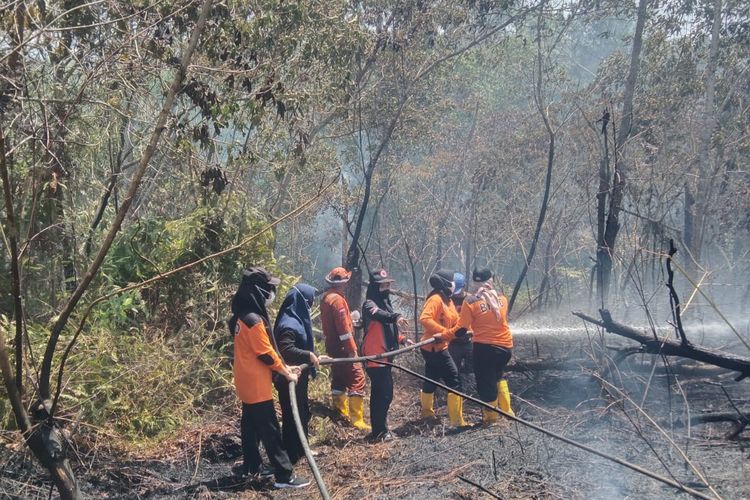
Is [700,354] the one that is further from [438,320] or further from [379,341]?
[379,341]

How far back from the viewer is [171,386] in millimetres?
7664

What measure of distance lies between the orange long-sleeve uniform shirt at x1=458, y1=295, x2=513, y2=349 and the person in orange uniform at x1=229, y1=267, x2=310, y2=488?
8.46ft

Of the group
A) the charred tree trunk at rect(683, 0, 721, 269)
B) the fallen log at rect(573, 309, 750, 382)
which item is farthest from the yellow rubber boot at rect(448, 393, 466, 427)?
the charred tree trunk at rect(683, 0, 721, 269)

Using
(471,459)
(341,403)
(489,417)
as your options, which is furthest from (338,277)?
(471,459)

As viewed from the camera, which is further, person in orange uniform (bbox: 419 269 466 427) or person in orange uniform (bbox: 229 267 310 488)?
person in orange uniform (bbox: 419 269 466 427)

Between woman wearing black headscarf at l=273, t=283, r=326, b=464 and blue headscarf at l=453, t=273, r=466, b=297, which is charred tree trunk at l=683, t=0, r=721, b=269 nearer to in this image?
blue headscarf at l=453, t=273, r=466, b=297

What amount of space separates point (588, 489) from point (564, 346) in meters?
6.54

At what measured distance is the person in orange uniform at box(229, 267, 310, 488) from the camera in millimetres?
5902

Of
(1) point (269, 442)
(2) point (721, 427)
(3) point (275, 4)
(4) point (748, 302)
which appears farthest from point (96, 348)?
(4) point (748, 302)

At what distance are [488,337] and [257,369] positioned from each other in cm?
289

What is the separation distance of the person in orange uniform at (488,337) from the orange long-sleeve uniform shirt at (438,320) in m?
0.15

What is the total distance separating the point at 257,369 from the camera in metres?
5.98

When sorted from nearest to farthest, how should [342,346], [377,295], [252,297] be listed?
[252,297] → [342,346] → [377,295]

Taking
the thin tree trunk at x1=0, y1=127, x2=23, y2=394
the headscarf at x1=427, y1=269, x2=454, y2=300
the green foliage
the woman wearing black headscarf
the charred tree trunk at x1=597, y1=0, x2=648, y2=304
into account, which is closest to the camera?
the thin tree trunk at x1=0, y1=127, x2=23, y2=394
